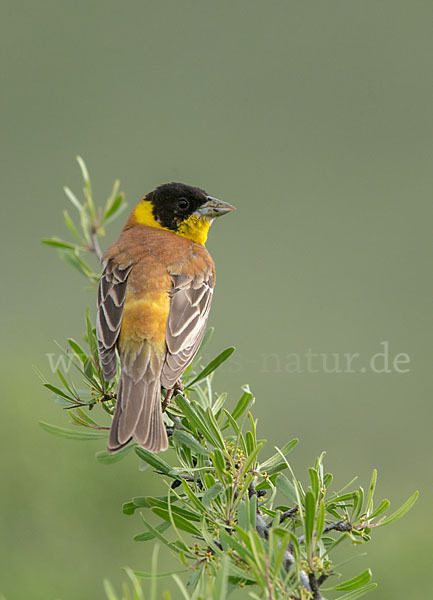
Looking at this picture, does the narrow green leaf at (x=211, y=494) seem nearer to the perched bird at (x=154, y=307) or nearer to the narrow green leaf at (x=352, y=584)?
the narrow green leaf at (x=352, y=584)

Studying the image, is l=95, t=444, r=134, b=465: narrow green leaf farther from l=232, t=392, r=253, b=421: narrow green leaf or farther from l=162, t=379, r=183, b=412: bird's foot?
l=162, t=379, r=183, b=412: bird's foot

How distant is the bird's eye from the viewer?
305 cm

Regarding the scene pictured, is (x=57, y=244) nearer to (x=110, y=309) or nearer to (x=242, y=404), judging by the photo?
(x=110, y=309)

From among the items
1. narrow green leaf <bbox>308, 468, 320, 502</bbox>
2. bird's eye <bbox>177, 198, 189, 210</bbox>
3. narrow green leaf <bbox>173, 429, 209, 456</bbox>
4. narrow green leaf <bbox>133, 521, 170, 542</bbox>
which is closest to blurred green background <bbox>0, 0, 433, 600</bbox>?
bird's eye <bbox>177, 198, 189, 210</bbox>

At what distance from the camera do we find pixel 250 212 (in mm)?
16812

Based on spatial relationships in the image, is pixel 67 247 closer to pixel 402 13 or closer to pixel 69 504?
pixel 69 504

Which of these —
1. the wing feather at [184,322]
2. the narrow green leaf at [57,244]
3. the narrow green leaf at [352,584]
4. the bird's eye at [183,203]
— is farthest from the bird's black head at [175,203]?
the narrow green leaf at [352,584]

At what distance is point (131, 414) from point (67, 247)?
0.53 m

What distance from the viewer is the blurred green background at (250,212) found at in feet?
10.6

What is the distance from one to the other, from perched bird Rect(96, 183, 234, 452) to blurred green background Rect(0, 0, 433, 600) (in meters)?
1.04

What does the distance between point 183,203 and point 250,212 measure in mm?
13868

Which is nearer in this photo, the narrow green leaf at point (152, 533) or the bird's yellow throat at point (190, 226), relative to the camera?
the narrow green leaf at point (152, 533)

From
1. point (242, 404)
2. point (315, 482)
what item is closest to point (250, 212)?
point (242, 404)

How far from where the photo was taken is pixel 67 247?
200cm
